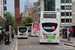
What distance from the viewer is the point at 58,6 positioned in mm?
79250

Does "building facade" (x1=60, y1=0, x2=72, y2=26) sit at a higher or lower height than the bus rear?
higher

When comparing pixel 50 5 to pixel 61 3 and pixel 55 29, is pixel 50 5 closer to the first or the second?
pixel 61 3

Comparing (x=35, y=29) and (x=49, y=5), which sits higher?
(x=49, y=5)

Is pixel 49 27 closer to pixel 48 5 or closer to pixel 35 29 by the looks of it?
pixel 35 29

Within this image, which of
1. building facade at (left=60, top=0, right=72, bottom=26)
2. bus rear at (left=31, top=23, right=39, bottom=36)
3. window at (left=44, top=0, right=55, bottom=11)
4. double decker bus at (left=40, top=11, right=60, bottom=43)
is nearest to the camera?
double decker bus at (left=40, top=11, right=60, bottom=43)

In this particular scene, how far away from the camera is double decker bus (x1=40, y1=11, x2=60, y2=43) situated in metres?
20.7

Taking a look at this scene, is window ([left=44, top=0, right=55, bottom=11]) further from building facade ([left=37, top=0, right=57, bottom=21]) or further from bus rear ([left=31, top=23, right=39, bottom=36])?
bus rear ([left=31, top=23, right=39, bottom=36])

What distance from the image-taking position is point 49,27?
21.0 metres

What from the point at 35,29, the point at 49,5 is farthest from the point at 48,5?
the point at 35,29

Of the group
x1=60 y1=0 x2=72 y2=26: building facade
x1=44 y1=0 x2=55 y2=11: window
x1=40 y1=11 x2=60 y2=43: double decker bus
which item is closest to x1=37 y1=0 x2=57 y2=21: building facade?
x1=44 y1=0 x2=55 y2=11: window

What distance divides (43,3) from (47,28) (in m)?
64.0

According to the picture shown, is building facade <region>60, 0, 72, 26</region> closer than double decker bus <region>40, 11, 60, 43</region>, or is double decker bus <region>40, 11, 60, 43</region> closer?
double decker bus <region>40, 11, 60, 43</region>

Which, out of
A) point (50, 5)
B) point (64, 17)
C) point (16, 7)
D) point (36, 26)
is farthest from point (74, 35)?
point (16, 7)

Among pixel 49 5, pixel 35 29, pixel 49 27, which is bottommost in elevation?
pixel 35 29
